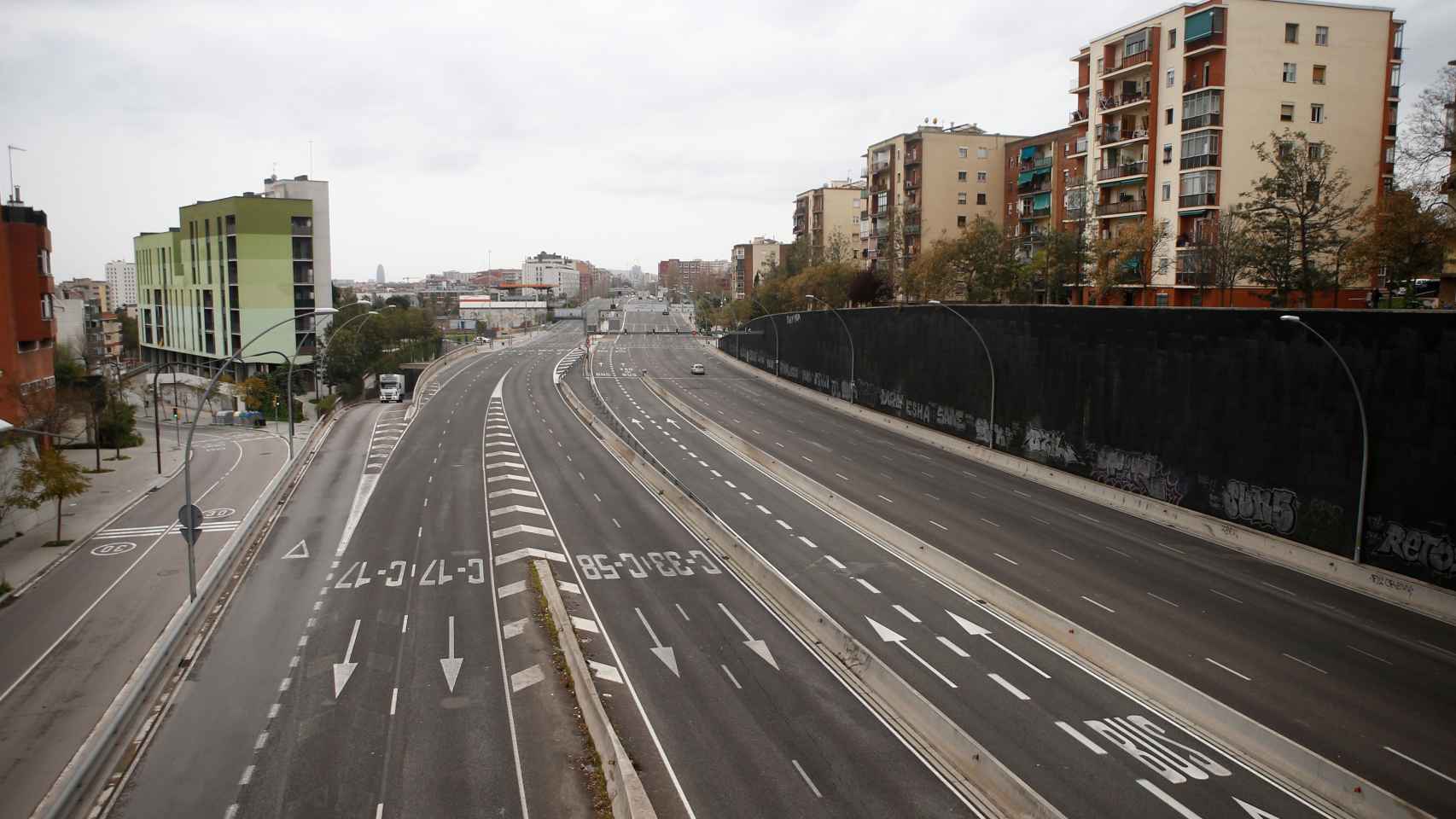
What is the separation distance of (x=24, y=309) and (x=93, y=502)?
9.31 metres

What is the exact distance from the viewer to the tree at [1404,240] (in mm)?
39406

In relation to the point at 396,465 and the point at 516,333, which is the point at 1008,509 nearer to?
the point at 396,465

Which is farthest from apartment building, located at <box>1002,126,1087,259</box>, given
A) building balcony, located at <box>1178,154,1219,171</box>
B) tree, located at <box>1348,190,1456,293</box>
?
tree, located at <box>1348,190,1456,293</box>

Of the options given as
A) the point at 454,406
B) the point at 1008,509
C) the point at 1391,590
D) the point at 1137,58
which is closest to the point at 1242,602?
the point at 1391,590

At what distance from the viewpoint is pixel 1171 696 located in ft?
63.0

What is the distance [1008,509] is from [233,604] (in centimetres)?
2810

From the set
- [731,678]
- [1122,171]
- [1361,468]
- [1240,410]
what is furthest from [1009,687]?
[1122,171]

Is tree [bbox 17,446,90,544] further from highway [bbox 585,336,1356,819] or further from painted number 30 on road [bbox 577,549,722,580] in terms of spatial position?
highway [bbox 585,336,1356,819]

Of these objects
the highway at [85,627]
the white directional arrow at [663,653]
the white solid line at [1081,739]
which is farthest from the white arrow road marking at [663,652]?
the highway at [85,627]

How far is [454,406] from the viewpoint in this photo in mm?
72812

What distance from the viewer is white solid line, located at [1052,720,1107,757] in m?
17.4

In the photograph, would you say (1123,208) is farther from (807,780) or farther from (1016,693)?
(807,780)

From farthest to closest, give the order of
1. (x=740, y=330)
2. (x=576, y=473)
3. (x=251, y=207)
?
(x=740, y=330) < (x=251, y=207) < (x=576, y=473)

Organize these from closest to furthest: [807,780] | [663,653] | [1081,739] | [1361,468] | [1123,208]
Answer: [807,780] < [1081,739] < [663,653] < [1361,468] < [1123,208]
